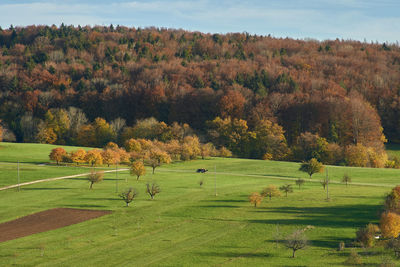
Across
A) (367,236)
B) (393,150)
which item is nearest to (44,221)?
(367,236)

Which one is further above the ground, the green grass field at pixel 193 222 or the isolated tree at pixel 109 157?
the isolated tree at pixel 109 157

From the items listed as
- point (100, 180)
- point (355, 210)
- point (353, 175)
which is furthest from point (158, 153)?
point (355, 210)

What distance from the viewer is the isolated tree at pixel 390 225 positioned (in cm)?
6500

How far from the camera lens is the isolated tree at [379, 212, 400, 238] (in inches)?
2559

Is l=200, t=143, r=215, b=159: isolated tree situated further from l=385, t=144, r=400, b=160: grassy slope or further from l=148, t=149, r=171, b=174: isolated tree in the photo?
l=385, t=144, r=400, b=160: grassy slope

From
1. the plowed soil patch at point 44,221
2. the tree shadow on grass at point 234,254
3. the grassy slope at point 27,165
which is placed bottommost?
the plowed soil patch at point 44,221

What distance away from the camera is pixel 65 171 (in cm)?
11762

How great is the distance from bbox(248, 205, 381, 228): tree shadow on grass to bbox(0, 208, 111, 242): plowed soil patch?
22.5 metres

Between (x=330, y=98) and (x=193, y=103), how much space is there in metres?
43.7

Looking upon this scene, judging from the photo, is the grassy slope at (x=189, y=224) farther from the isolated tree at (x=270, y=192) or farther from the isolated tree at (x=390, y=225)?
the isolated tree at (x=390, y=225)

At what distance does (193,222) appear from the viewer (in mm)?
74312

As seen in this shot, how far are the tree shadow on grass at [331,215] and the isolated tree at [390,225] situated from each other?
5.98 m

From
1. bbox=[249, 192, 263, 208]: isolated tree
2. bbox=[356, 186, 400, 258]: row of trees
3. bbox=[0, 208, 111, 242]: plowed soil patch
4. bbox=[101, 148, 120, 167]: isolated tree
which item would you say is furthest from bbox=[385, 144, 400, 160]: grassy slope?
bbox=[0, 208, 111, 242]: plowed soil patch

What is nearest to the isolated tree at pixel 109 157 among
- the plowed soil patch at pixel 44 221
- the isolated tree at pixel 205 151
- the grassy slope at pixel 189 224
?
the grassy slope at pixel 189 224
